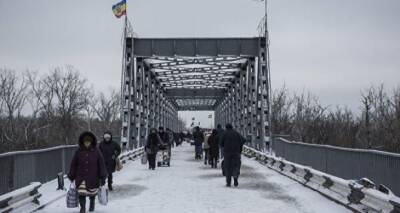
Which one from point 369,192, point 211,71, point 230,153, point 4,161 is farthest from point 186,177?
point 211,71

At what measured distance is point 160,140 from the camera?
22016 millimetres

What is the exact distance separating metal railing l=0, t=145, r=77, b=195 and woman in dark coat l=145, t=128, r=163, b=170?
5510 millimetres

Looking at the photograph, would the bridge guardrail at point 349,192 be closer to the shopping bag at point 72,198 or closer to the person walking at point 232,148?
the person walking at point 232,148

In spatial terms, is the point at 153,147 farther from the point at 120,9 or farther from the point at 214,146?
the point at 120,9

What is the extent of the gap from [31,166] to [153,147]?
31.6ft

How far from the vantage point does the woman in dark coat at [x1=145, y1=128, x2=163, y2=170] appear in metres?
21.1

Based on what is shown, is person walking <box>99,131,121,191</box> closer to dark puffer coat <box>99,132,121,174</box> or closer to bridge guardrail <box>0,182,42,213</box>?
dark puffer coat <box>99,132,121,174</box>

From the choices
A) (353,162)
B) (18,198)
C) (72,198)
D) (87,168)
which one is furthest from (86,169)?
(353,162)

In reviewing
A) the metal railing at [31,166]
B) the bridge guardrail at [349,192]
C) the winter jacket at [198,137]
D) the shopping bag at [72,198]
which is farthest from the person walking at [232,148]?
the winter jacket at [198,137]

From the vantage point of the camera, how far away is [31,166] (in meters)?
11.8

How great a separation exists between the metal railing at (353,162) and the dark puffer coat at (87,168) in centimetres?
479

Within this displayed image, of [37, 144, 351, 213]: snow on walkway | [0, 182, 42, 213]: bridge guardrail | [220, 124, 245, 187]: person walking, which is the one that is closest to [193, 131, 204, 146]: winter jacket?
[37, 144, 351, 213]: snow on walkway

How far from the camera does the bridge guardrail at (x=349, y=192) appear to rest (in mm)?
8070

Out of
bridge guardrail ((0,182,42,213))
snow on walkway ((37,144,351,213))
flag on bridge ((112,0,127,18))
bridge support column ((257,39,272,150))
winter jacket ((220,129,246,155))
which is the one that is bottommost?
snow on walkway ((37,144,351,213))
